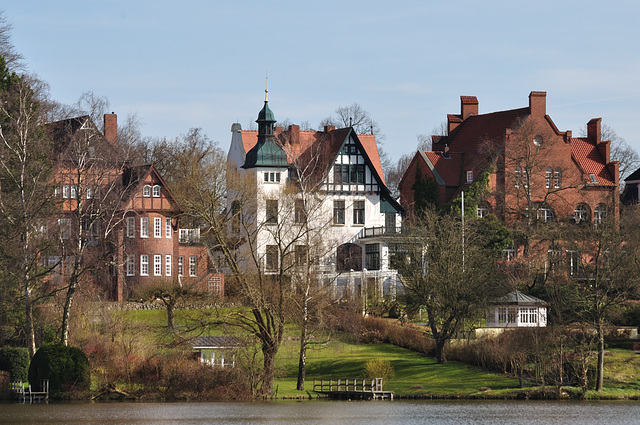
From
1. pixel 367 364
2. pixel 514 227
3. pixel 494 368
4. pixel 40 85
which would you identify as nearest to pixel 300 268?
pixel 367 364

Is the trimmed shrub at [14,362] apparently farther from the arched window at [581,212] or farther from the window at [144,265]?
the arched window at [581,212]

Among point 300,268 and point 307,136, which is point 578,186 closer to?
point 307,136

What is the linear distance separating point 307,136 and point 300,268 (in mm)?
26545

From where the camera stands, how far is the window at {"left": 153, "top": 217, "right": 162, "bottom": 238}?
7094 centimetres

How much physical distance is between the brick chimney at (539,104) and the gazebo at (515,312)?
77.5 ft

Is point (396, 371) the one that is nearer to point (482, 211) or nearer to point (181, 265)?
point (181, 265)

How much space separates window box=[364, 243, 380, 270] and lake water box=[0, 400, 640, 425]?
29789mm

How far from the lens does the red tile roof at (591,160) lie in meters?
83.4

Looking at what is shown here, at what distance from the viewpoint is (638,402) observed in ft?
155

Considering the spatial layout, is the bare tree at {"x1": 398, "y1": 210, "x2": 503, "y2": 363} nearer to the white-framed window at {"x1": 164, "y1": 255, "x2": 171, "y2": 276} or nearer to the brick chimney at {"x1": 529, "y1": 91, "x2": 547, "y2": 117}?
the white-framed window at {"x1": 164, "y1": 255, "x2": 171, "y2": 276}

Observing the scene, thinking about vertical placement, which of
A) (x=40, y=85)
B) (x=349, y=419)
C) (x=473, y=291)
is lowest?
(x=349, y=419)

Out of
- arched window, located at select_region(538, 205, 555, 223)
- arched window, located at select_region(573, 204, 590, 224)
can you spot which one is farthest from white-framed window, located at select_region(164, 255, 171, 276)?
arched window, located at select_region(573, 204, 590, 224)

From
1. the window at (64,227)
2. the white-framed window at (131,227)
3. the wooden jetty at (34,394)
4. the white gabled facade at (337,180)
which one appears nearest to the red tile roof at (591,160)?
the white gabled facade at (337,180)

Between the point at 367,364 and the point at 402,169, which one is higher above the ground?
the point at 402,169
